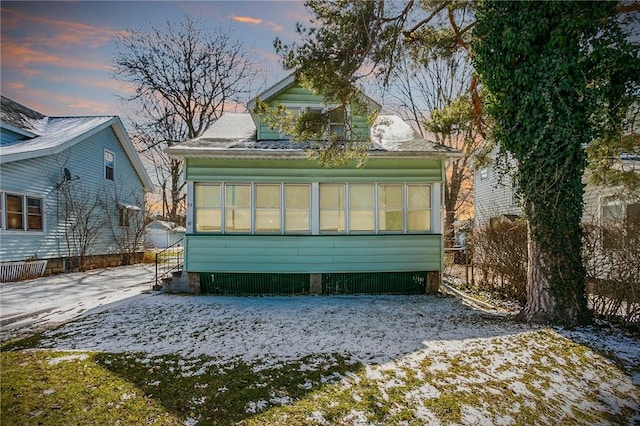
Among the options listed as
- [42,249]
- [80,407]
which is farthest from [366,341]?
[42,249]

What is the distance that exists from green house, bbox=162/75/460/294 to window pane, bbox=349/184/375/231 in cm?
3

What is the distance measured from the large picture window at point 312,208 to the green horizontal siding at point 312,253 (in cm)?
26

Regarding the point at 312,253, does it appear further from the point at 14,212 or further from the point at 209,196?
the point at 14,212

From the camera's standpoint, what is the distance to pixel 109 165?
582 inches

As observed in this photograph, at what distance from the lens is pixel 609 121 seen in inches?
189

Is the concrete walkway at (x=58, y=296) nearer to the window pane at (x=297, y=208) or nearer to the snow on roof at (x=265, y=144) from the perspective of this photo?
the snow on roof at (x=265, y=144)

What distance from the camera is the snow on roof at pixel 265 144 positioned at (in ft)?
25.4

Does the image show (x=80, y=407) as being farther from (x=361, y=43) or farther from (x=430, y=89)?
(x=430, y=89)

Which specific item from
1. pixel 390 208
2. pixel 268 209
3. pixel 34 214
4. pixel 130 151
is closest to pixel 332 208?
pixel 390 208

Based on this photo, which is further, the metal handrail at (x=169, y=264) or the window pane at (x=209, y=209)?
the metal handrail at (x=169, y=264)

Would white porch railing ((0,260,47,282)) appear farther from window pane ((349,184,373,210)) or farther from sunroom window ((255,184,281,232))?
window pane ((349,184,373,210))

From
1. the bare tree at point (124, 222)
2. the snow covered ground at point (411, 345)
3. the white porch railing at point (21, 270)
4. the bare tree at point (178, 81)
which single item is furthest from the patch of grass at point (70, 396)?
the bare tree at point (178, 81)

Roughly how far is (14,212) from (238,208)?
799 centimetres

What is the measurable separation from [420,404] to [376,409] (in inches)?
17.4
